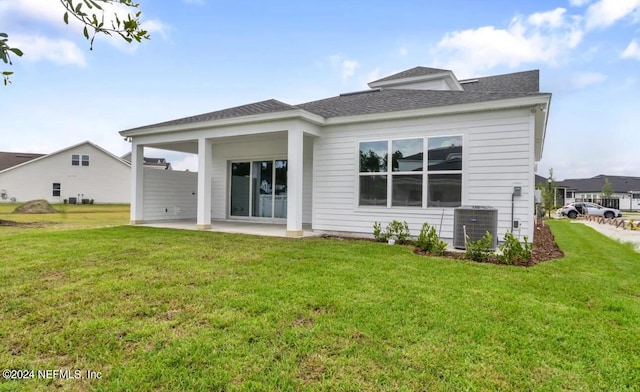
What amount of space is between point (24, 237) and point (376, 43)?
12005mm

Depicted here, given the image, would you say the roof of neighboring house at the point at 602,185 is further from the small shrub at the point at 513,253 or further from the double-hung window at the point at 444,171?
the small shrub at the point at 513,253

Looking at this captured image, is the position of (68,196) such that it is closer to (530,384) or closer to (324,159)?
(324,159)

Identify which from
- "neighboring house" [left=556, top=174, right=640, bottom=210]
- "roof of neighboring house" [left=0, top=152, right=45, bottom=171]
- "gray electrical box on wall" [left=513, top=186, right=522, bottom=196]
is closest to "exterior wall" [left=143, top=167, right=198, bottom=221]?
"gray electrical box on wall" [left=513, top=186, right=522, bottom=196]

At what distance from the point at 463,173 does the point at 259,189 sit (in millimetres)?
7106

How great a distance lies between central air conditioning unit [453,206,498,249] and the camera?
651 cm

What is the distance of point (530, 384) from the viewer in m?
2.21

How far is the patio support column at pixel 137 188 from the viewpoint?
37.1 ft

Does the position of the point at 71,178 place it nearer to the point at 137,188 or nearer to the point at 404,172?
the point at 137,188

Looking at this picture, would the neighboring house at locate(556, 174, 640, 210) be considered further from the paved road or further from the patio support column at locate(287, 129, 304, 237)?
the patio support column at locate(287, 129, 304, 237)

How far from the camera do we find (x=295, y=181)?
8.40 meters

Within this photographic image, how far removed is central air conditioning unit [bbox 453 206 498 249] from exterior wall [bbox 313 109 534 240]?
0.86 meters

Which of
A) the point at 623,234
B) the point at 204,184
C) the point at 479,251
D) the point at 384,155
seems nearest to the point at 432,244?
the point at 479,251

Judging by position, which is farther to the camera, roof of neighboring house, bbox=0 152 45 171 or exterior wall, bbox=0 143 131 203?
roof of neighboring house, bbox=0 152 45 171

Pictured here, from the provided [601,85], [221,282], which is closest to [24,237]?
[221,282]
